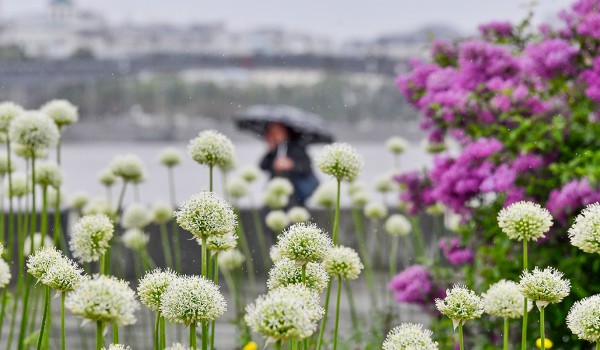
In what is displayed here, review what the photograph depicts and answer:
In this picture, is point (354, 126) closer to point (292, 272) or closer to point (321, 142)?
point (321, 142)

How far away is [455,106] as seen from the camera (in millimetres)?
2783

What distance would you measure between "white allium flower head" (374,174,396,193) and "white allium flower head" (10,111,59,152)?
2018 mm

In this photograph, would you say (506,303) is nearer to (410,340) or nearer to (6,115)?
(410,340)

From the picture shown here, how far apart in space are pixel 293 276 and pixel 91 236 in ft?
1.07

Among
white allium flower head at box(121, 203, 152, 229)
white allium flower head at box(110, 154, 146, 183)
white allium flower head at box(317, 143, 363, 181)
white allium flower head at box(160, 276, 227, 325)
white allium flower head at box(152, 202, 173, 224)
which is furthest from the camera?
white allium flower head at box(152, 202, 173, 224)

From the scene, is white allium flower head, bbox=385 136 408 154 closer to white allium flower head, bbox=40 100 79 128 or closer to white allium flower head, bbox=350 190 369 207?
Answer: white allium flower head, bbox=350 190 369 207

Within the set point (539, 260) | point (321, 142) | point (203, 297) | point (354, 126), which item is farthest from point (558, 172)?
point (354, 126)

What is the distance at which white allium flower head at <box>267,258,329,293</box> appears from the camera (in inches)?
44.3

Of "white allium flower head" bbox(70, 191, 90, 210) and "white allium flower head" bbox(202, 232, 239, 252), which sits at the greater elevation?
"white allium flower head" bbox(70, 191, 90, 210)

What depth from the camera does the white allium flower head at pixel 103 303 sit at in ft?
2.66

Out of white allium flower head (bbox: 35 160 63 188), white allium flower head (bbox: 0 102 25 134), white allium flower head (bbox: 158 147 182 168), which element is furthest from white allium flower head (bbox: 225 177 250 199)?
white allium flower head (bbox: 0 102 25 134)

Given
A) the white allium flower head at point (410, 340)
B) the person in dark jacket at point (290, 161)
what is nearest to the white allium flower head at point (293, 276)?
the white allium flower head at point (410, 340)

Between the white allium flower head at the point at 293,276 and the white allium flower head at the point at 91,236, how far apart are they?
10.7 inches

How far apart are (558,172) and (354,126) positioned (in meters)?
22.2
